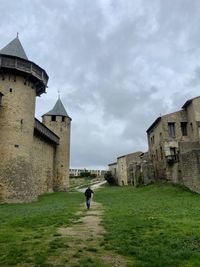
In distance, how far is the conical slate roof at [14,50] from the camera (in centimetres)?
2297

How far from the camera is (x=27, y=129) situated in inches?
880

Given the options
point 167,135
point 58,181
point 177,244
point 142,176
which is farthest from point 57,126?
point 177,244

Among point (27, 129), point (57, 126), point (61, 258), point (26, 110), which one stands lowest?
point (61, 258)

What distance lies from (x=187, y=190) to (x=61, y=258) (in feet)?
65.1

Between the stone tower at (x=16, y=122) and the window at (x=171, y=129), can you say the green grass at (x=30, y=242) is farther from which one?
the window at (x=171, y=129)

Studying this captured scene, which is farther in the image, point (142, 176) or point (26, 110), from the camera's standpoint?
point (142, 176)

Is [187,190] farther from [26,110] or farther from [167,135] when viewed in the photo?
[26,110]

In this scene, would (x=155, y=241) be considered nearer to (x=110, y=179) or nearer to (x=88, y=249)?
(x=88, y=249)

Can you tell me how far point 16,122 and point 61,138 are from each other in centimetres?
1761

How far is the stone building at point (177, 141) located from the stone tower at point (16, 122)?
12536mm

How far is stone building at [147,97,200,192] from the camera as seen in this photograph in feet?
83.8

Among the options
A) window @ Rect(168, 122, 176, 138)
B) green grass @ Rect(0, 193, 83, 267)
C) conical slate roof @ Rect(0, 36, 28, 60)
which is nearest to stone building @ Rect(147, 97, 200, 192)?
window @ Rect(168, 122, 176, 138)

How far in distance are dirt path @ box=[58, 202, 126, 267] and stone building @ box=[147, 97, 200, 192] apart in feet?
57.1

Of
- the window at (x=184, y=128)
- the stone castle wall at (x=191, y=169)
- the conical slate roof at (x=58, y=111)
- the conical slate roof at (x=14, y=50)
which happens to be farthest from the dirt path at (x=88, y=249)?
the conical slate roof at (x=58, y=111)
